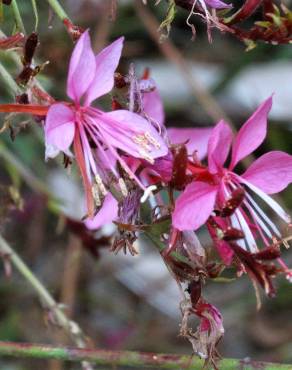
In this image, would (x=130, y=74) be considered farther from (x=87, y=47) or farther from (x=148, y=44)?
(x=148, y=44)

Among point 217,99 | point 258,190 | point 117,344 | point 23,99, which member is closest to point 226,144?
point 258,190

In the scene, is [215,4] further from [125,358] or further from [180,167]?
[125,358]

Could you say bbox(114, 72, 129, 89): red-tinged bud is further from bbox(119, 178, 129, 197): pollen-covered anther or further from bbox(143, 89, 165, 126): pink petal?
bbox(143, 89, 165, 126): pink petal

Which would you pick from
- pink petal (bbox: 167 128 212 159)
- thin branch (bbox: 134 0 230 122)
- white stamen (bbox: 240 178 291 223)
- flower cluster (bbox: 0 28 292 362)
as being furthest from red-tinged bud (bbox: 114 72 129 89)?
thin branch (bbox: 134 0 230 122)

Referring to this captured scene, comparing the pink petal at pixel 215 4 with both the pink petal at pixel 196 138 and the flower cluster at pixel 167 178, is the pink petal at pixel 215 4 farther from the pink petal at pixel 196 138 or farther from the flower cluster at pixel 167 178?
the pink petal at pixel 196 138

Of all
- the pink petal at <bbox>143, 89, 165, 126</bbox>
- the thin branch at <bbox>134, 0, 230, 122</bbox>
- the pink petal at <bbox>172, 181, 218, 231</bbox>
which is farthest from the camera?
the thin branch at <bbox>134, 0, 230, 122</bbox>

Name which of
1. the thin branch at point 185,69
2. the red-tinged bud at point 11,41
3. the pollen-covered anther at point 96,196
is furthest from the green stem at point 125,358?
the thin branch at point 185,69
